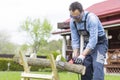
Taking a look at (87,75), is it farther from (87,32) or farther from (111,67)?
(111,67)

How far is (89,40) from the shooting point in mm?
7121

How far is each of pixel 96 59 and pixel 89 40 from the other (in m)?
0.45

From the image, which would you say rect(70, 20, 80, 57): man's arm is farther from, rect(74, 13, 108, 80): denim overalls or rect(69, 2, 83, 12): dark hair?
rect(69, 2, 83, 12): dark hair

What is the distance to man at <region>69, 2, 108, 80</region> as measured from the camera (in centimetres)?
697

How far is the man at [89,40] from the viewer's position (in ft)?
22.9

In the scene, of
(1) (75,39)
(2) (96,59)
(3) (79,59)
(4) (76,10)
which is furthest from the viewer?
(1) (75,39)

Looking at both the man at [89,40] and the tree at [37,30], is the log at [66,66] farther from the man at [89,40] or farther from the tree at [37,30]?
the tree at [37,30]

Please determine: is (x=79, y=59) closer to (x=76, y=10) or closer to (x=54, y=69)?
(x=54, y=69)

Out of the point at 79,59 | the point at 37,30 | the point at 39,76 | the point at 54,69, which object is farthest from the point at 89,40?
the point at 37,30

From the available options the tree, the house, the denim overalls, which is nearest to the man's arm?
the denim overalls

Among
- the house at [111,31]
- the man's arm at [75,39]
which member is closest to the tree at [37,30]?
the house at [111,31]

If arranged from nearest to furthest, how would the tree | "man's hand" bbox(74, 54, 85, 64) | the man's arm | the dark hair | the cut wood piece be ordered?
the cut wood piece → the dark hair → "man's hand" bbox(74, 54, 85, 64) → the man's arm → the tree

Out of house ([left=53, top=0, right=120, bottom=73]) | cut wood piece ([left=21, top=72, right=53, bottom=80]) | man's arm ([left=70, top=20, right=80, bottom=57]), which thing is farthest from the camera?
house ([left=53, top=0, right=120, bottom=73])

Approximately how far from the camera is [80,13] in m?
6.89
